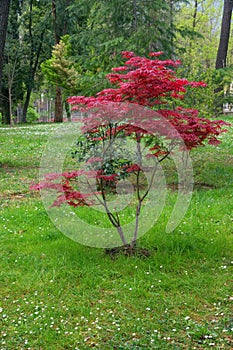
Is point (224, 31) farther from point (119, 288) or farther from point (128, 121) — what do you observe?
point (119, 288)

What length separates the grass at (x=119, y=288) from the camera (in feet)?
10.4

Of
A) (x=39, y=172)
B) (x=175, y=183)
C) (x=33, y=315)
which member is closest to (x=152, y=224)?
(x=33, y=315)

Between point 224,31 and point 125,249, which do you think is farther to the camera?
point 224,31

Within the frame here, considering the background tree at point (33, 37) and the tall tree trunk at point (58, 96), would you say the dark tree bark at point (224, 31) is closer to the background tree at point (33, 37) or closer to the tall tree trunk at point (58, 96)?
the tall tree trunk at point (58, 96)

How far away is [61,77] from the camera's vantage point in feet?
74.1

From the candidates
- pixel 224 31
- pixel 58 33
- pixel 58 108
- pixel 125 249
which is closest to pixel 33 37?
pixel 58 33

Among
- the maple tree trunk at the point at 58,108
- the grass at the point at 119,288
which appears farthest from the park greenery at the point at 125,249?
the maple tree trunk at the point at 58,108

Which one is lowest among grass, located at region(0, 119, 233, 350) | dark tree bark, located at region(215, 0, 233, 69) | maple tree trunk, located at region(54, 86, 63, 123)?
grass, located at region(0, 119, 233, 350)

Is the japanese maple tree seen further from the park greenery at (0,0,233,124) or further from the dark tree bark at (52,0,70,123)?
the dark tree bark at (52,0,70,123)

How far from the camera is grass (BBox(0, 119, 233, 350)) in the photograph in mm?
3162

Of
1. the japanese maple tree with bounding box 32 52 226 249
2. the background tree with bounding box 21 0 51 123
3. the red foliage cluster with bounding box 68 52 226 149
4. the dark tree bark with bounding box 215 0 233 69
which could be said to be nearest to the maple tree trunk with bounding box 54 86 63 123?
the background tree with bounding box 21 0 51 123

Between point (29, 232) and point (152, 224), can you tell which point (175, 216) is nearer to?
point (152, 224)

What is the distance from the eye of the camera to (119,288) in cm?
386

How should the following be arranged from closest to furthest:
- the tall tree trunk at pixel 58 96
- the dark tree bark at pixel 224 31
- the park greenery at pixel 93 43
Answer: the park greenery at pixel 93 43 < the dark tree bark at pixel 224 31 < the tall tree trunk at pixel 58 96
